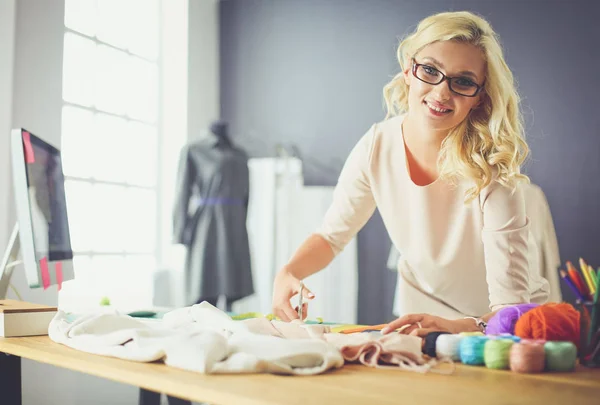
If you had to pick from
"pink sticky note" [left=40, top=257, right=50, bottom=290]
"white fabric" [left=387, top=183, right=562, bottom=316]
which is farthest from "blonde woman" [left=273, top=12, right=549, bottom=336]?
"white fabric" [left=387, top=183, right=562, bottom=316]

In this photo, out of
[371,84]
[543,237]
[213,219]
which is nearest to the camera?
[543,237]

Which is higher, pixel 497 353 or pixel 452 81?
pixel 452 81

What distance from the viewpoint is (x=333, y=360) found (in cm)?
90

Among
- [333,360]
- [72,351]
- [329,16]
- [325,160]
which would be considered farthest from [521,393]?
[329,16]

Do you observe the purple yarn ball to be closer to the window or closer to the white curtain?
the white curtain

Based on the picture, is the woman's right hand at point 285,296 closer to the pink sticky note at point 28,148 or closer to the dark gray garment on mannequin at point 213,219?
the pink sticky note at point 28,148

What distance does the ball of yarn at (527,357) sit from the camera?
917 millimetres

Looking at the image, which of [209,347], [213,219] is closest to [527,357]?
[209,347]

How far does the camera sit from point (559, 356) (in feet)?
3.08

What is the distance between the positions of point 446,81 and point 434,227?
337 mm

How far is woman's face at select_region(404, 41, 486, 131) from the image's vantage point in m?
1.46

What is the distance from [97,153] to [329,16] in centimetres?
189

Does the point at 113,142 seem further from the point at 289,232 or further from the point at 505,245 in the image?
the point at 505,245

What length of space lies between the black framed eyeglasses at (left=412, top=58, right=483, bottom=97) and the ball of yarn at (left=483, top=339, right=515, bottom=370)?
2.22 ft
